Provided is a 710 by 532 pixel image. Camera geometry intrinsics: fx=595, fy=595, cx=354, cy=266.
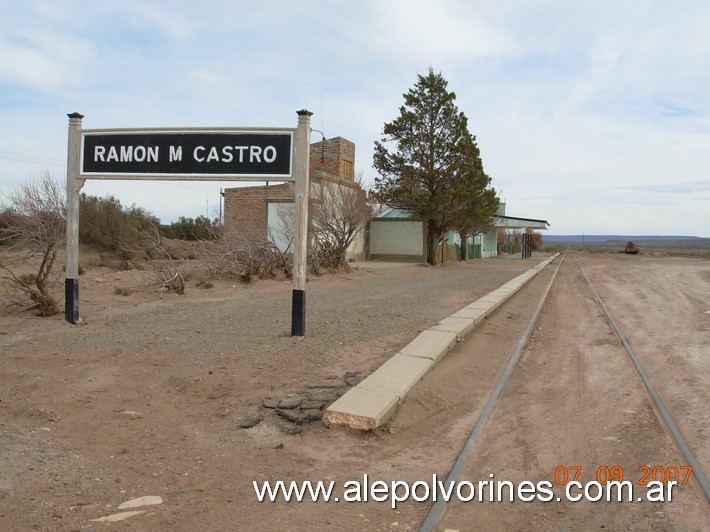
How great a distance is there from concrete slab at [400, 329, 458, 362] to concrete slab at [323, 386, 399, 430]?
191cm

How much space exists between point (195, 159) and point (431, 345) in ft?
14.1

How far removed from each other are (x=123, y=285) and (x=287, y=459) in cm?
1191

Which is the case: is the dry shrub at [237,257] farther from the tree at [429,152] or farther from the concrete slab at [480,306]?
the tree at [429,152]

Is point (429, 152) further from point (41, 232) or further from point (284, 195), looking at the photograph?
point (41, 232)

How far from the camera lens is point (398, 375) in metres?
6.42

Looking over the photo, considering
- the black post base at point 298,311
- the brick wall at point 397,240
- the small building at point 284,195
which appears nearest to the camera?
the black post base at point 298,311

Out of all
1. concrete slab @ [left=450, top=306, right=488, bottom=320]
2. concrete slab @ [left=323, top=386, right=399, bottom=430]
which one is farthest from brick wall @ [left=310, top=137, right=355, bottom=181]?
concrete slab @ [left=323, top=386, right=399, bottom=430]

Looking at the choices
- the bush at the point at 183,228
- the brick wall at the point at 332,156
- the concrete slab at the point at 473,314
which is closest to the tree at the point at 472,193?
the brick wall at the point at 332,156

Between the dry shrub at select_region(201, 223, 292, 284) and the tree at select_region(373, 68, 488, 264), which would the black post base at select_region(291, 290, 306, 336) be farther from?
the tree at select_region(373, 68, 488, 264)

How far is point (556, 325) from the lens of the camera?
11.8 metres

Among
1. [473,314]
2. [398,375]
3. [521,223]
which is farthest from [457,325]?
[521,223]

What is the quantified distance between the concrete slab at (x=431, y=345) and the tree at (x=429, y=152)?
22361 millimetres

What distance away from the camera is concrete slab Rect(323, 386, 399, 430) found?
16.5ft

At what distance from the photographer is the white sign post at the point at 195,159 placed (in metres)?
8.34
